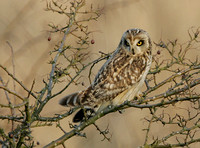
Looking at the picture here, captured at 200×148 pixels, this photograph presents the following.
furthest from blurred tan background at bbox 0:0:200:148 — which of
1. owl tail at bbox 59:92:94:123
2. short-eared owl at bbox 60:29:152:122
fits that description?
owl tail at bbox 59:92:94:123

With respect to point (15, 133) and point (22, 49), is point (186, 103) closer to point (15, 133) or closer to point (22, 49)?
point (22, 49)

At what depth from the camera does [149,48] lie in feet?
11.6

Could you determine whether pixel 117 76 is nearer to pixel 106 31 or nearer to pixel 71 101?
pixel 71 101

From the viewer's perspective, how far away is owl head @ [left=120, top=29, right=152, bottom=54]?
333cm

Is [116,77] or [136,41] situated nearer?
[116,77]

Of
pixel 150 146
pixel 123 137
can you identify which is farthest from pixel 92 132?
→ pixel 150 146

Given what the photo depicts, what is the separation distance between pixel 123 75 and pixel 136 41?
0.31 metres

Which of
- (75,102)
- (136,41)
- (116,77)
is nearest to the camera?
(75,102)

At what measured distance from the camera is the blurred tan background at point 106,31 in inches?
167

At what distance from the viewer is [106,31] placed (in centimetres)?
472

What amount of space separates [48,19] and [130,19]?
0.95 metres

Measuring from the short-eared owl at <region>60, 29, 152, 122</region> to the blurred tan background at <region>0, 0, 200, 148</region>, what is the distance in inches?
32.3

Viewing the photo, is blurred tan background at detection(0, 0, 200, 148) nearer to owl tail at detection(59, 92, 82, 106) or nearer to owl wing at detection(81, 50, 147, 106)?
owl wing at detection(81, 50, 147, 106)

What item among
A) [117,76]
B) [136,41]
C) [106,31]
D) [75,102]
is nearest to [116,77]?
[117,76]
